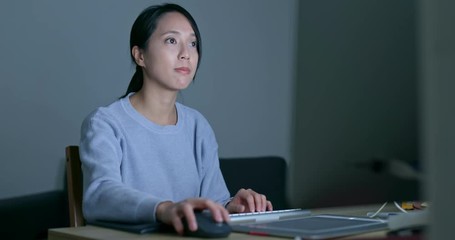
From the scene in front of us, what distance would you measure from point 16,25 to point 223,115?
1.05 meters

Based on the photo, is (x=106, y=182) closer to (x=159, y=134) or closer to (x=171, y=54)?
(x=159, y=134)

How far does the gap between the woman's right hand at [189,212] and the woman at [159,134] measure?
32 cm

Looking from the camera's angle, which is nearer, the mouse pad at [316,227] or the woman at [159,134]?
the mouse pad at [316,227]

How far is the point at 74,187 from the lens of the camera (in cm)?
151

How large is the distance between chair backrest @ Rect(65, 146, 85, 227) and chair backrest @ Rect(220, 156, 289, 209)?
123 centimetres

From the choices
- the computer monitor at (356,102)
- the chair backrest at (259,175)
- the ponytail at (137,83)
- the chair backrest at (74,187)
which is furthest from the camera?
the chair backrest at (259,175)

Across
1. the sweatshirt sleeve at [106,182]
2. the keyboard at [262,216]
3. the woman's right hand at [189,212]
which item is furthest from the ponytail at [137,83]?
the woman's right hand at [189,212]

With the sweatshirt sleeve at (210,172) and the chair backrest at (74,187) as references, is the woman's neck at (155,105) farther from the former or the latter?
the chair backrest at (74,187)

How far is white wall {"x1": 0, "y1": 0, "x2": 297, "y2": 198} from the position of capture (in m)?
2.22

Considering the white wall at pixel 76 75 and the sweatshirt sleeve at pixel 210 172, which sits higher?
the white wall at pixel 76 75

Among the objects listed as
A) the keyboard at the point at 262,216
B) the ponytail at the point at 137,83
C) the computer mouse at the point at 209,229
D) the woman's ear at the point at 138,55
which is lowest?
the keyboard at the point at 262,216

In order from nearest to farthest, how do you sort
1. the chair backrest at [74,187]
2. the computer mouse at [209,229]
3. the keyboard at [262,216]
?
the computer mouse at [209,229], the keyboard at [262,216], the chair backrest at [74,187]

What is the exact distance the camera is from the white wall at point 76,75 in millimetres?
2217

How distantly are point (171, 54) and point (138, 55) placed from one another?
0.39 feet
